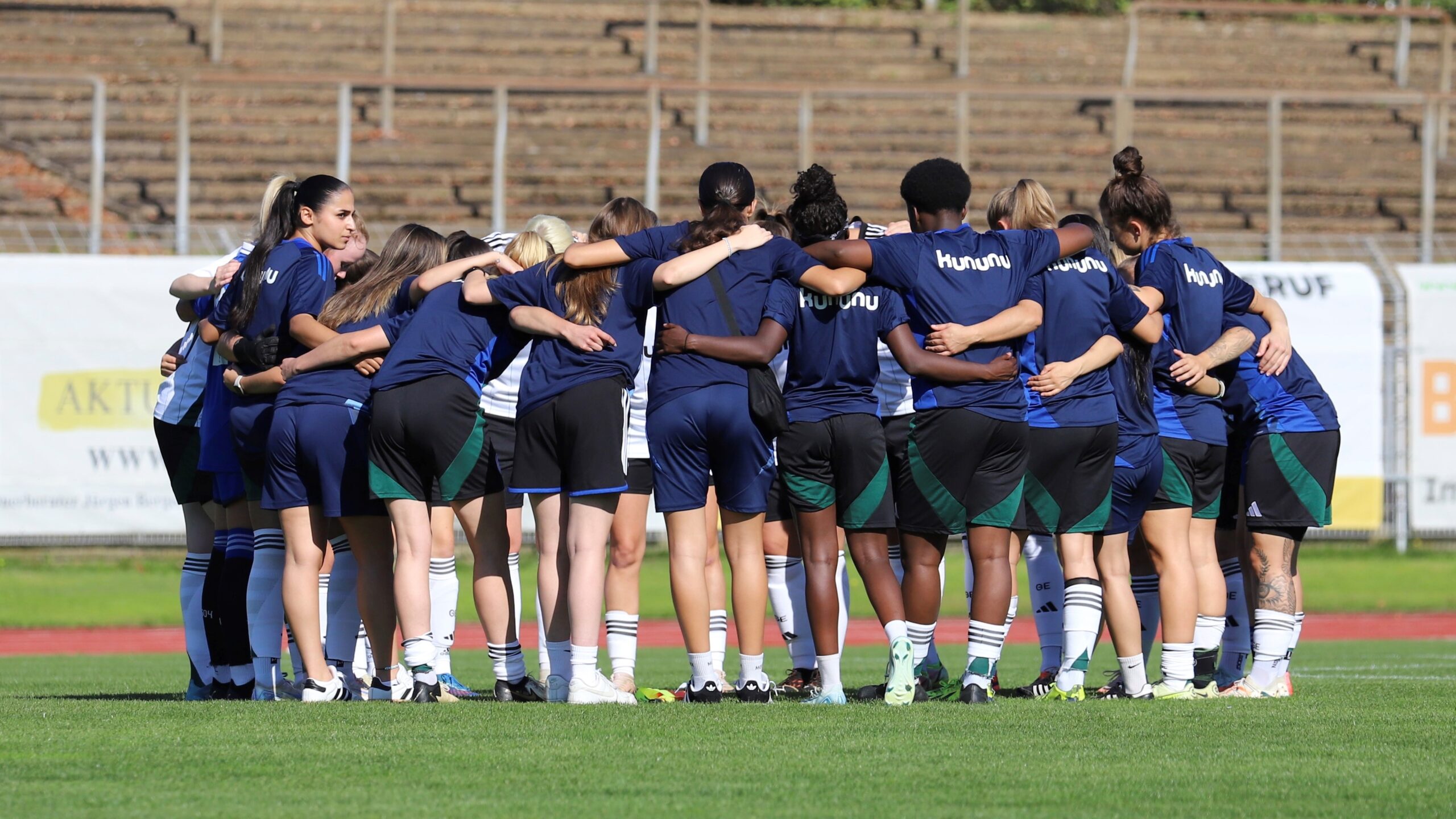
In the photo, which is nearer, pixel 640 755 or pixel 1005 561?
pixel 640 755

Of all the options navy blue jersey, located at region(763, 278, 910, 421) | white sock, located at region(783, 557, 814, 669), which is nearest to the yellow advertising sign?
white sock, located at region(783, 557, 814, 669)

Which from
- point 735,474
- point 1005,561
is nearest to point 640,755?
point 735,474

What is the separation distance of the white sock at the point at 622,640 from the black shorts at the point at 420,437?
2.84 feet

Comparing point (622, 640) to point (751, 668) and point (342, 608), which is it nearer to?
point (751, 668)

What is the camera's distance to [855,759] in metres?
5.12

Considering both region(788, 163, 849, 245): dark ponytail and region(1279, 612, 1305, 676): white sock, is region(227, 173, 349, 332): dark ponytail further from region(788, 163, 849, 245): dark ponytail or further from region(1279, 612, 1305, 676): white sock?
region(1279, 612, 1305, 676): white sock

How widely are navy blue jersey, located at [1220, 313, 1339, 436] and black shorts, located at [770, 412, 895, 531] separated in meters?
1.95

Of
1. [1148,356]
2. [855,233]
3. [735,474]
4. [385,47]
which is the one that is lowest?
[735,474]

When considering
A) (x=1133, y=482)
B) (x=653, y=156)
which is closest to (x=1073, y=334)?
(x=1133, y=482)

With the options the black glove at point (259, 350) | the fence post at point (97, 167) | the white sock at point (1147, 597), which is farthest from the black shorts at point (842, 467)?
the fence post at point (97, 167)

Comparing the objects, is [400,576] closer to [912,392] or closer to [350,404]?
[350,404]

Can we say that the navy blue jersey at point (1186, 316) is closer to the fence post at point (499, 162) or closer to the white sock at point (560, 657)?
the white sock at point (560, 657)

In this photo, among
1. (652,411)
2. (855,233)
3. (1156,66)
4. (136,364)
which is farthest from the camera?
(1156,66)

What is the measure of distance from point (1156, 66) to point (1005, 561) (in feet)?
79.9
